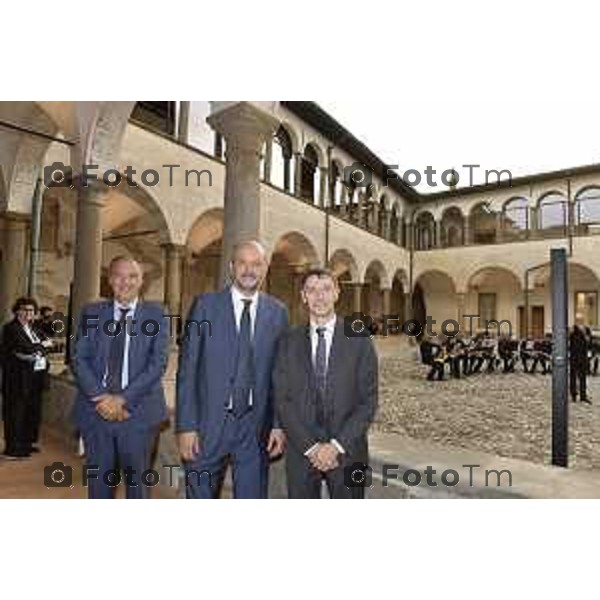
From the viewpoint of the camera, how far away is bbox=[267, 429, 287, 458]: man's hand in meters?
2.60

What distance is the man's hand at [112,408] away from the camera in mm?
2842

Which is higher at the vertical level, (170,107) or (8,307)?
(170,107)

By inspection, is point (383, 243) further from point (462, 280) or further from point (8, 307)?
point (8, 307)

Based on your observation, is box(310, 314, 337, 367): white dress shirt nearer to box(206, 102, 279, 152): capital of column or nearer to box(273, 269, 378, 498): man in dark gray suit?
box(273, 269, 378, 498): man in dark gray suit

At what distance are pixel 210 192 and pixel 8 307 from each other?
5.81 metres

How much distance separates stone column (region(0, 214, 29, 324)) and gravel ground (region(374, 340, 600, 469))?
18.7 ft

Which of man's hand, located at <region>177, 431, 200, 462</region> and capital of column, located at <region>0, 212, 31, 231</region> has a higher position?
capital of column, located at <region>0, 212, 31, 231</region>

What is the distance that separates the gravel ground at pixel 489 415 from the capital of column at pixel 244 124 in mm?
3666

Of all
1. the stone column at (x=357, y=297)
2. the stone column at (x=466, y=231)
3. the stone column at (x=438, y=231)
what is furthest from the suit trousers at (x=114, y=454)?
the stone column at (x=438, y=231)

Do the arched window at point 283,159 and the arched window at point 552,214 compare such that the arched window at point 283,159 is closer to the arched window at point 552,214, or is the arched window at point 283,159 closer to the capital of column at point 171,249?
the capital of column at point 171,249

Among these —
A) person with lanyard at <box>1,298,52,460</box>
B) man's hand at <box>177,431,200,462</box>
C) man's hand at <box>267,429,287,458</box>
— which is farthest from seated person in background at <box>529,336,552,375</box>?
man's hand at <box>177,431,200,462</box>

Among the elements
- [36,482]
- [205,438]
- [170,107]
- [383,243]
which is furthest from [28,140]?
[383,243]

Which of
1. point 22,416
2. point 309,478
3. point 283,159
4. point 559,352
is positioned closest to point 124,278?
point 309,478
